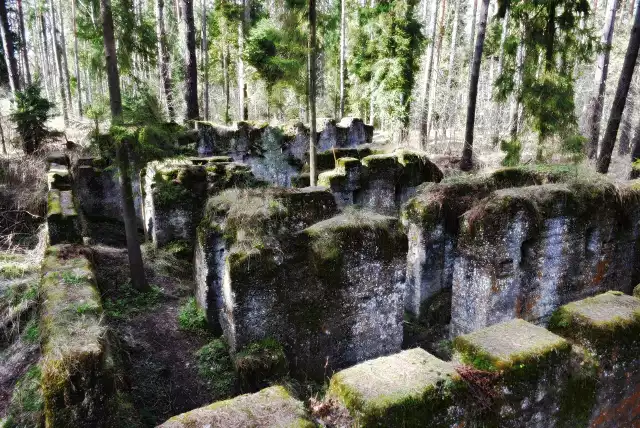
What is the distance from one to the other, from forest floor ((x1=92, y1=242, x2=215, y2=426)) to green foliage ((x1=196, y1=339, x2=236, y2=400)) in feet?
0.30

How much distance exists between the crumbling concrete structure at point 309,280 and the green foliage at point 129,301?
6.50 ft

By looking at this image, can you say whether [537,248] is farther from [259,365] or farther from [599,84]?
[599,84]

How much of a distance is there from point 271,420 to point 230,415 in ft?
0.82

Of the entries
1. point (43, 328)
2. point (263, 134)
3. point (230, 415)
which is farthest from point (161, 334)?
point (263, 134)

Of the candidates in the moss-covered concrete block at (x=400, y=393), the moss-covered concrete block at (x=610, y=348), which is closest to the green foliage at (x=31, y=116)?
the moss-covered concrete block at (x=400, y=393)

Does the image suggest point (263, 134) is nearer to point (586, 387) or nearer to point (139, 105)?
point (139, 105)

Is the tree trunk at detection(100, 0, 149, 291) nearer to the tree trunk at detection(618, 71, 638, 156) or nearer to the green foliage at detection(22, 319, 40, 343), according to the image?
the green foliage at detection(22, 319, 40, 343)

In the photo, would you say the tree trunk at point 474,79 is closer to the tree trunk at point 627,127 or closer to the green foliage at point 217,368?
the green foliage at point 217,368

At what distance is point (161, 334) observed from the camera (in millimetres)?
6566

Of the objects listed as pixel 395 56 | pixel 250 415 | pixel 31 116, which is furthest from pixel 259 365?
pixel 395 56

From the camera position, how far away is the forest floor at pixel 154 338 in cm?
530

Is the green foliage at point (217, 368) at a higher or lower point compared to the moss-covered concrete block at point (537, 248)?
lower

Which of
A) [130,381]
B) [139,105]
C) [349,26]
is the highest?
[349,26]

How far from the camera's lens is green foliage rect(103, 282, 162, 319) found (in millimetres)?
6854
